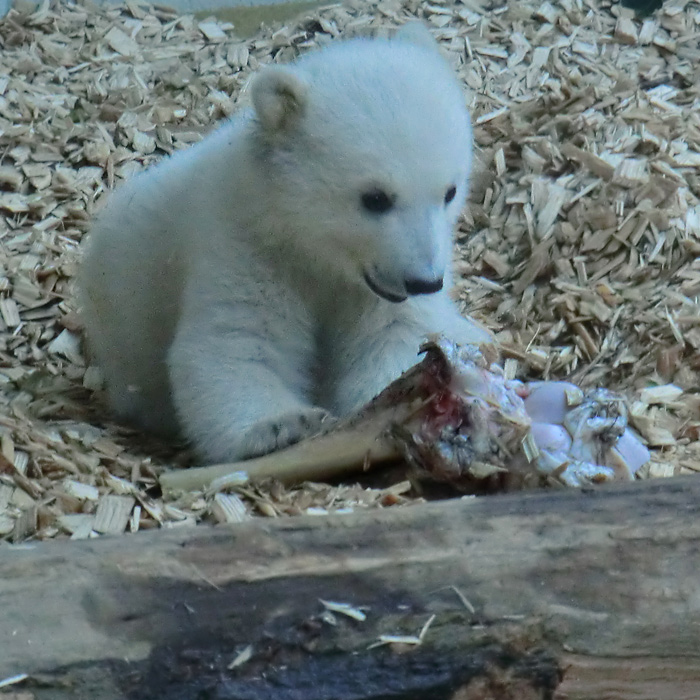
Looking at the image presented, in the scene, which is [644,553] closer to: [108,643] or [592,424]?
[592,424]

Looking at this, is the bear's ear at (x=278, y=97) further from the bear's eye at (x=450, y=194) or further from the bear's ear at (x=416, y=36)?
the bear's ear at (x=416, y=36)

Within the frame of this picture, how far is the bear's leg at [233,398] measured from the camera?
11.9ft

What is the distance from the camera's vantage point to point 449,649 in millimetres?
2154

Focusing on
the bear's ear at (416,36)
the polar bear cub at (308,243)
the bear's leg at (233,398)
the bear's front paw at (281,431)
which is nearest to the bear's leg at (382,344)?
the polar bear cub at (308,243)

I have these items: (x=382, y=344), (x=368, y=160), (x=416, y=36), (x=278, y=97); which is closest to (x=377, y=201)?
(x=368, y=160)

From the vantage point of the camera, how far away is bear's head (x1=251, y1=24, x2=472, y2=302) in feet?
11.3

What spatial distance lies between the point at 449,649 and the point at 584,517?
0.48 meters

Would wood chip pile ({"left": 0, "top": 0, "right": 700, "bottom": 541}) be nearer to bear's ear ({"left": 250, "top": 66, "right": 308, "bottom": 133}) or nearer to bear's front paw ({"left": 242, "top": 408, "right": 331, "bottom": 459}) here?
bear's front paw ({"left": 242, "top": 408, "right": 331, "bottom": 459})

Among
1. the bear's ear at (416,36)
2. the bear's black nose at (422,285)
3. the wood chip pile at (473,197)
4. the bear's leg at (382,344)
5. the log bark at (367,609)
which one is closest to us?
the log bark at (367,609)

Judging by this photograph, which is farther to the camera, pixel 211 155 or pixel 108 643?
pixel 211 155

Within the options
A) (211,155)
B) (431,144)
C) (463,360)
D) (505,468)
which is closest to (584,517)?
(505,468)

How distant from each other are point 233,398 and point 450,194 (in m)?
1.04

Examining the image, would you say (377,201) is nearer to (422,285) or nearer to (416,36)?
(422,285)

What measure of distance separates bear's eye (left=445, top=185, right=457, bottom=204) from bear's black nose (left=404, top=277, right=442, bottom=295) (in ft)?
1.26
